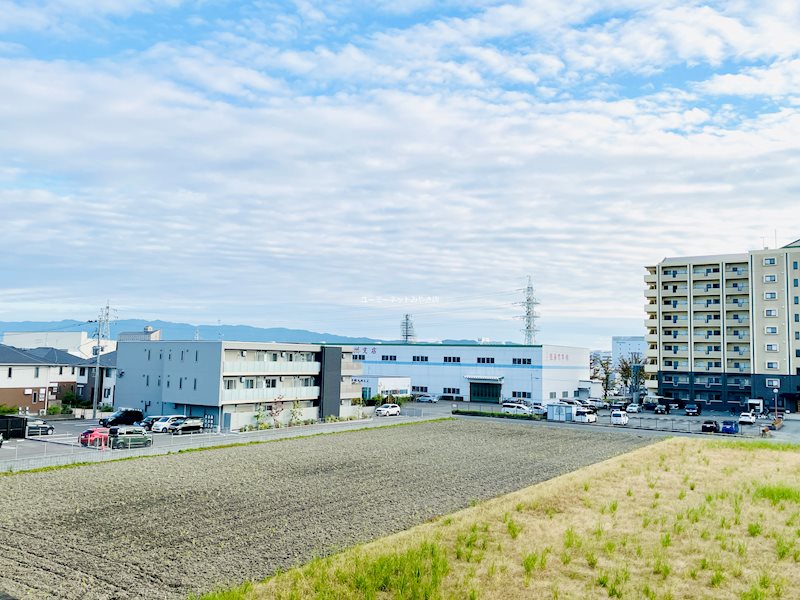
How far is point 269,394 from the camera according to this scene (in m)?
46.7

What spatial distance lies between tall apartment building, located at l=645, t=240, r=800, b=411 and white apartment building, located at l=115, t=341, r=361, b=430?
1577 inches

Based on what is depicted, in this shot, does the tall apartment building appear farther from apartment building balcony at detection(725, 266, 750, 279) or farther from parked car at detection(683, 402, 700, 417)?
parked car at detection(683, 402, 700, 417)

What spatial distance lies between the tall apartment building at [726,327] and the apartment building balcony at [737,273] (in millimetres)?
98

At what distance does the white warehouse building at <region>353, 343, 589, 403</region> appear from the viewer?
238ft

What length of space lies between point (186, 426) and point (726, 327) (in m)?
58.0

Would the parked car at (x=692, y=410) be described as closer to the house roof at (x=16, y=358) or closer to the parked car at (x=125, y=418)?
the parked car at (x=125, y=418)

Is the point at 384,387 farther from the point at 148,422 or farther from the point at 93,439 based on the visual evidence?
the point at 93,439

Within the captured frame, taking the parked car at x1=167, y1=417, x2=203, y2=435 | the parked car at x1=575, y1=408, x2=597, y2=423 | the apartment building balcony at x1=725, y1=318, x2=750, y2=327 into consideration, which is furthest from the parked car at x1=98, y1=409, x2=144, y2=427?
the apartment building balcony at x1=725, y1=318, x2=750, y2=327

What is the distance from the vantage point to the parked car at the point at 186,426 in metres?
41.2

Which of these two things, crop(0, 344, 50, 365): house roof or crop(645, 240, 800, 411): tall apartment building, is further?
crop(645, 240, 800, 411): tall apartment building

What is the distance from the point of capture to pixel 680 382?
72250 mm

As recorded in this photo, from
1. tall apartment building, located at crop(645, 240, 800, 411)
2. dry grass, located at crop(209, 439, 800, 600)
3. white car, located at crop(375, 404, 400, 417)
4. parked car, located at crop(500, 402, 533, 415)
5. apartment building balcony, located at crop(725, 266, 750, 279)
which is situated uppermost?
apartment building balcony, located at crop(725, 266, 750, 279)

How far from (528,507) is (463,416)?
35.1 meters

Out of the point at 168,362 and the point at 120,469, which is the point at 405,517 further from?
the point at 168,362
